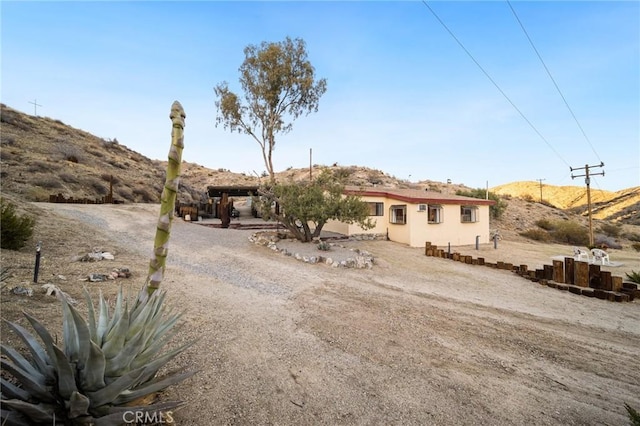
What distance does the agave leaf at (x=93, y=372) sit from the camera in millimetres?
1770

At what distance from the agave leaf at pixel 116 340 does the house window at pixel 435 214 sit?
16.3 m

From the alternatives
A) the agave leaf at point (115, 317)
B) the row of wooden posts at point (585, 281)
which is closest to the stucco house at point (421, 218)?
the row of wooden posts at point (585, 281)

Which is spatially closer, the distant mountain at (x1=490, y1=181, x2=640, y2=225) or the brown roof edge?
the brown roof edge

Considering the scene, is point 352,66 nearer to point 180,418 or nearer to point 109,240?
point 109,240

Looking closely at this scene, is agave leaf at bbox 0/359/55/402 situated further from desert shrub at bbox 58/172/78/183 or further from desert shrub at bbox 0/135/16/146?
desert shrub at bbox 0/135/16/146

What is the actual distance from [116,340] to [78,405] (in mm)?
440

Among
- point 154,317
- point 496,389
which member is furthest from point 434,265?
point 154,317

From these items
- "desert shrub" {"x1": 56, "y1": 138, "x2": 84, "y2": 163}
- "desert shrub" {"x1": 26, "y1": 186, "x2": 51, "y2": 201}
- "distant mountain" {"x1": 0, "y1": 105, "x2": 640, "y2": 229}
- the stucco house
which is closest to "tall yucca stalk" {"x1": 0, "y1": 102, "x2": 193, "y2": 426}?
"distant mountain" {"x1": 0, "y1": 105, "x2": 640, "y2": 229}

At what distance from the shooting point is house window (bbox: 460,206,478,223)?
1791 cm

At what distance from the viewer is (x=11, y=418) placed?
1.61 meters

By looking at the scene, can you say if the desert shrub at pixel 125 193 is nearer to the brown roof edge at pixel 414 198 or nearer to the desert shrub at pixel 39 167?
the desert shrub at pixel 39 167

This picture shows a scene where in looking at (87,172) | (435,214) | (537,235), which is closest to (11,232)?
(435,214)

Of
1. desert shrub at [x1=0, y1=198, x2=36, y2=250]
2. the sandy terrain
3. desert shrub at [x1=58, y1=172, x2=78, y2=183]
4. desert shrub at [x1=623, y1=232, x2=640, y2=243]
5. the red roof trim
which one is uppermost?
desert shrub at [x1=58, y1=172, x2=78, y2=183]

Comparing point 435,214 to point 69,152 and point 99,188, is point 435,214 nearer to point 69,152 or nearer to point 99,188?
point 99,188
